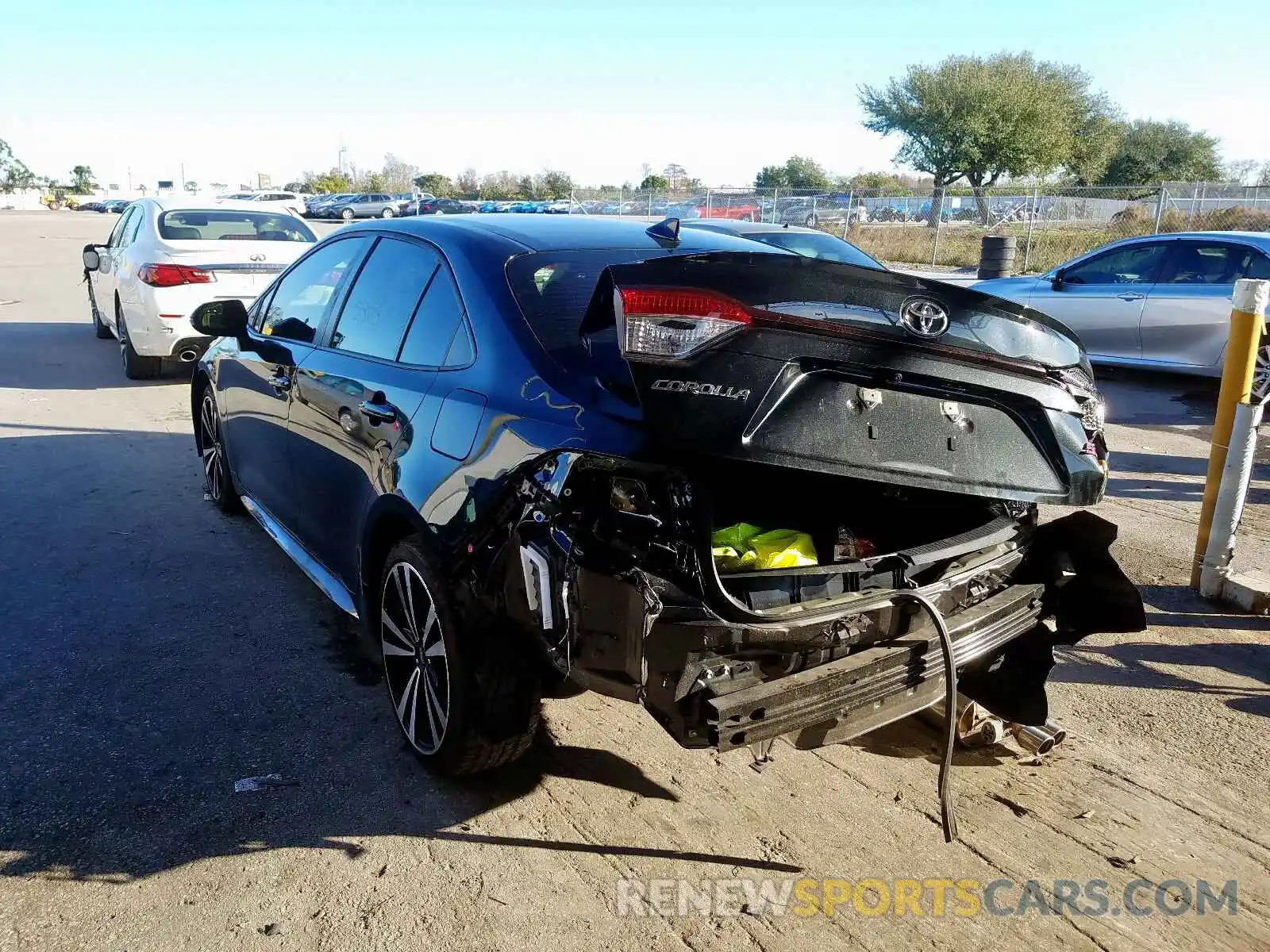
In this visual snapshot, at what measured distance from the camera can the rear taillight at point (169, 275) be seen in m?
9.53

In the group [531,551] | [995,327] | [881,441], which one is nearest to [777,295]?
[881,441]

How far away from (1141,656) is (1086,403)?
5.65 feet

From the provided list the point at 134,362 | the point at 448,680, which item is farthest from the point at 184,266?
the point at 448,680

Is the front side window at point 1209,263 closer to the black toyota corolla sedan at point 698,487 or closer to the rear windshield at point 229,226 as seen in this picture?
the black toyota corolla sedan at point 698,487

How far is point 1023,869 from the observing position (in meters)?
2.91

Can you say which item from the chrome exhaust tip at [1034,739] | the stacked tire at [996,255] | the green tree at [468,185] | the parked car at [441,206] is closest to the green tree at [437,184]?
the green tree at [468,185]

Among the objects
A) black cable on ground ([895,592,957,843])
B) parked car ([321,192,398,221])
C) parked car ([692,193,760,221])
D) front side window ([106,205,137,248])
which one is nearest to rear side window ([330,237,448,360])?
black cable on ground ([895,592,957,843])

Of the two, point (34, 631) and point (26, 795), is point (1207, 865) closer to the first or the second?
point (26, 795)

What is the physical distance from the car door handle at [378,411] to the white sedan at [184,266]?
255 inches

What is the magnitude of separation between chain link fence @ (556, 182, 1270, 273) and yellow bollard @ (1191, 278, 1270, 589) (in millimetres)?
17986

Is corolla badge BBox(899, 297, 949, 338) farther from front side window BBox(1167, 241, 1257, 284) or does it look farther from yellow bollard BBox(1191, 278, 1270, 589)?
front side window BBox(1167, 241, 1257, 284)

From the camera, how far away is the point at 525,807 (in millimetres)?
3213

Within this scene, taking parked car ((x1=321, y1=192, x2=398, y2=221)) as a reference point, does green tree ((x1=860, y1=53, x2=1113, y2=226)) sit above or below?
above

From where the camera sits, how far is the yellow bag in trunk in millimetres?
2750
